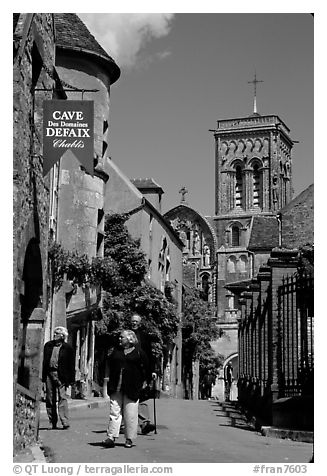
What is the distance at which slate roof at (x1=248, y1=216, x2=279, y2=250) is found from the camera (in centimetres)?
5859

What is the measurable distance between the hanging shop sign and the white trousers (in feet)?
9.98

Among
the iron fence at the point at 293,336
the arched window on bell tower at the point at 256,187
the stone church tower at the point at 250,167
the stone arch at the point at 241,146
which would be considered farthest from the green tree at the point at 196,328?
the stone arch at the point at 241,146

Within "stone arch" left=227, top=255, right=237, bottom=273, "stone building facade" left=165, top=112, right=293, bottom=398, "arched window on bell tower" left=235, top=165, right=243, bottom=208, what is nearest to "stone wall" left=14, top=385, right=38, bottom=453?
"stone arch" left=227, top=255, right=237, bottom=273

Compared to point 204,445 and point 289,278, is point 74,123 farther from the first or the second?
point 289,278

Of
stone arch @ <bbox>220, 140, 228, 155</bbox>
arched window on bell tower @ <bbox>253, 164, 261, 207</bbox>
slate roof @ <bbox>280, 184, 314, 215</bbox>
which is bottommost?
slate roof @ <bbox>280, 184, 314, 215</bbox>

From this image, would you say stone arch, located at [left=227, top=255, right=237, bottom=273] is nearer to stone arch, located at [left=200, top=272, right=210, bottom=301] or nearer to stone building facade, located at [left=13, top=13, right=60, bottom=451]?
stone arch, located at [left=200, top=272, right=210, bottom=301]

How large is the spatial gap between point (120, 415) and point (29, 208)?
2898 millimetres

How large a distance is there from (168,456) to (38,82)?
5.59 meters

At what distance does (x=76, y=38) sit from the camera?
24594mm

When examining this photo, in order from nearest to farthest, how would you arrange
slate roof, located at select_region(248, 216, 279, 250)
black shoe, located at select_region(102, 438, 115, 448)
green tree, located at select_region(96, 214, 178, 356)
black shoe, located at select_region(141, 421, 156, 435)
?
black shoe, located at select_region(102, 438, 115, 448) → black shoe, located at select_region(141, 421, 156, 435) → green tree, located at select_region(96, 214, 178, 356) → slate roof, located at select_region(248, 216, 279, 250)

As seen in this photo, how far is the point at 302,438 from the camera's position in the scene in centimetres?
1372

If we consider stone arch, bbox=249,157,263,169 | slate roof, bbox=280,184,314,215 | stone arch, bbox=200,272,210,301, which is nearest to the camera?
slate roof, bbox=280,184,314,215

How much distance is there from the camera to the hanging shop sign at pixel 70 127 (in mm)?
11414
